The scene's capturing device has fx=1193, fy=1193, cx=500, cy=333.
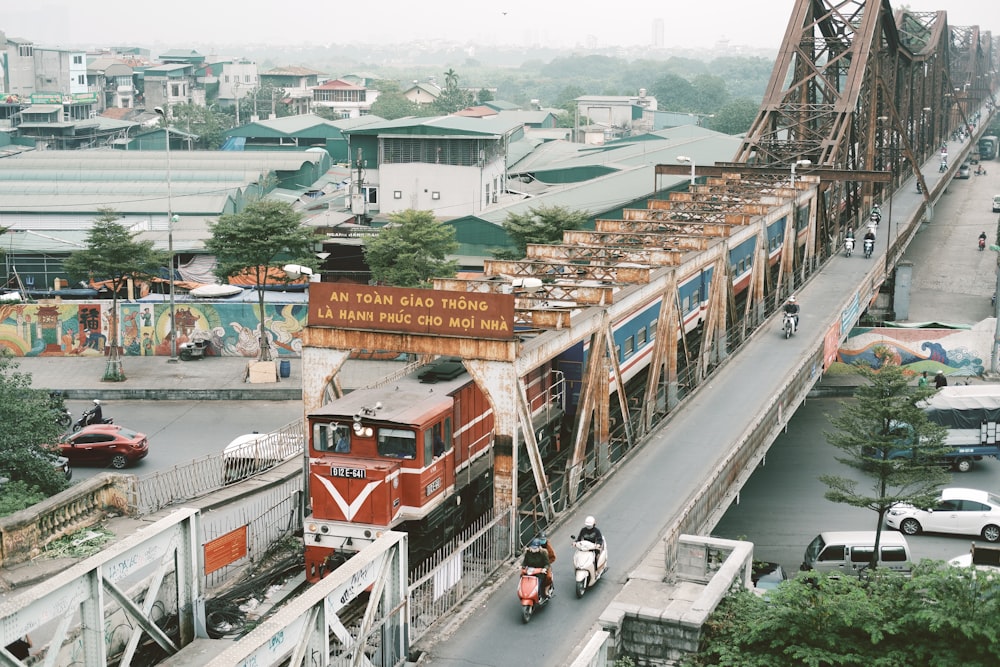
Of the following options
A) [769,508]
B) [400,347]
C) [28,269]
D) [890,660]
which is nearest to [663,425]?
[769,508]

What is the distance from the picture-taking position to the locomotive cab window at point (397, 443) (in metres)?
22.5

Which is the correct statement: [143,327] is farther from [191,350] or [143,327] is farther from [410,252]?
[410,252]

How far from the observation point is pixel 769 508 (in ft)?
127

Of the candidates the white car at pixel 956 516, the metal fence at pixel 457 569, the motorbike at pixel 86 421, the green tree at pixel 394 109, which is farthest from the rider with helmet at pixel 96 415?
the green tree at pixel 394 109

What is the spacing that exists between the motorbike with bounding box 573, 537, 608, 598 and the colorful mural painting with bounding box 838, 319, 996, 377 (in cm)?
3265

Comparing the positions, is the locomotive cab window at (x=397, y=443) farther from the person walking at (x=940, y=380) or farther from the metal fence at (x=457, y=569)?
the person walking at (x=940, y=380)

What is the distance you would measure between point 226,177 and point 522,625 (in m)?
78.4

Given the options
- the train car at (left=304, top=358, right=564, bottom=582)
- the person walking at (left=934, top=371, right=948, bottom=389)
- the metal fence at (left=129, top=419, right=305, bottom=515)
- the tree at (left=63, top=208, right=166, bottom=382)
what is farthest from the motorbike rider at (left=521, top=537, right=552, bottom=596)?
the tree at (left=63, top=208, right=166, bottom=382)

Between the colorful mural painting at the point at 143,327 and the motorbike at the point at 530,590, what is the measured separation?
34.8 m

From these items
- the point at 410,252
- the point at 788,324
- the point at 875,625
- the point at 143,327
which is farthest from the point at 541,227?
the point at 875,625

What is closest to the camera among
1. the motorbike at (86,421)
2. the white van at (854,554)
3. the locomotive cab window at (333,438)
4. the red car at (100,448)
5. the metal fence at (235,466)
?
the locomotive cab window at (333,438)

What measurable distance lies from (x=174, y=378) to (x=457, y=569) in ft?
109

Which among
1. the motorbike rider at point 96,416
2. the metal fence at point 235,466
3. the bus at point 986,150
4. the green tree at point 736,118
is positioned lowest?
the motorbike rider at point 96,416

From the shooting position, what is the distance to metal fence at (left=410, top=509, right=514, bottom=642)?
21094mm
